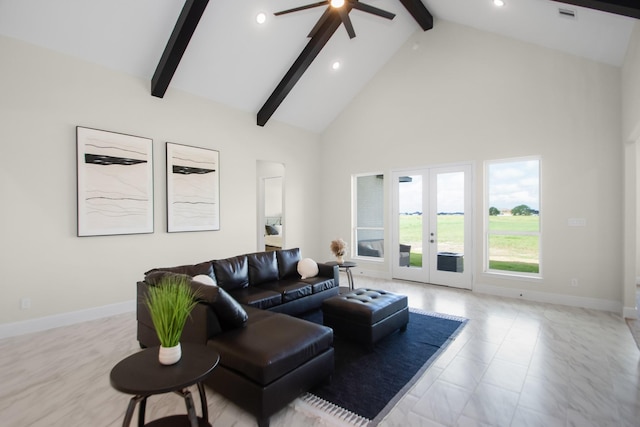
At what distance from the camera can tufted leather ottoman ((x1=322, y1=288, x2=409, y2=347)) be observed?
316 centimetres

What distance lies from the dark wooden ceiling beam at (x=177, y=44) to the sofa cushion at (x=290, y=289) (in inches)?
130

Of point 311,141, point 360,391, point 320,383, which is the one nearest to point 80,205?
point 320,383

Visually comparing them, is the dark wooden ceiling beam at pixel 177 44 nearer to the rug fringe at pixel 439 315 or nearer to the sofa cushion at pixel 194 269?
the sofa cushion at pixel 194 269

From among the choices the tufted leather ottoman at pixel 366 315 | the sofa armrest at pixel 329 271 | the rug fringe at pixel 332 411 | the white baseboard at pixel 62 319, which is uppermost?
the sofa armrest at pixel 329 271

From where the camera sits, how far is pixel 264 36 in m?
4.87

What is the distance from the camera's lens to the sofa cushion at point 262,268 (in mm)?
4270

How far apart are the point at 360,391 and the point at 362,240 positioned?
4.91 meters

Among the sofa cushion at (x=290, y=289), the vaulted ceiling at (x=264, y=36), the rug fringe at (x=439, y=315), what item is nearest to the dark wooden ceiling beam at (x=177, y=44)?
the vaulted ceiling at (x=264, y=36)

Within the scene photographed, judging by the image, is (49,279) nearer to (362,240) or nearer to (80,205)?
(80,205)

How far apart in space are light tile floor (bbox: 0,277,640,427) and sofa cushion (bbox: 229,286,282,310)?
3.88 ft

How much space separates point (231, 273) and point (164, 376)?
2.40 metres

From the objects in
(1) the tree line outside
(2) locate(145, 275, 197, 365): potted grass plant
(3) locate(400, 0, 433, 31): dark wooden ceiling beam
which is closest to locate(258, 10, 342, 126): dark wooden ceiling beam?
(3) locate(400, 0, 433, 31): dark wooden ceiling beam

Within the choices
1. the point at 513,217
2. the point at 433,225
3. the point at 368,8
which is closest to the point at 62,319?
the point at 368,8

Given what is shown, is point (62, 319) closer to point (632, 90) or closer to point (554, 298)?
point (554, 298)
